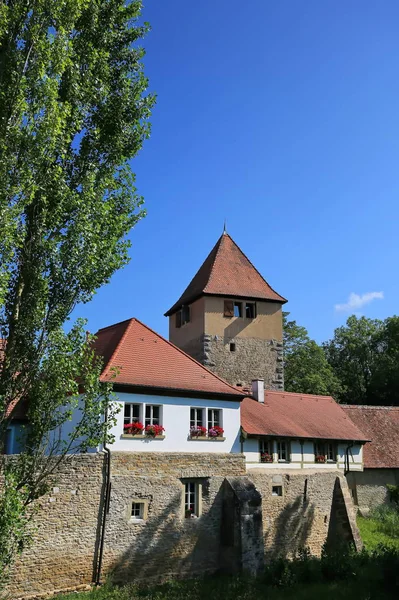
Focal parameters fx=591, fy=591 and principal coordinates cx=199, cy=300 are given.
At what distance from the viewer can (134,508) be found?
16.3 m

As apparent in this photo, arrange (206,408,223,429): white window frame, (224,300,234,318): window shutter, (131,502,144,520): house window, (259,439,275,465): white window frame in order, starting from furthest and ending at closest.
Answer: (224,300,234,318): window shutter → (259,439,275,465): white window frame → (206,408,223,429): white window frame → (131,502,144,520): house window

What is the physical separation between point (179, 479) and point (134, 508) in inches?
63.8

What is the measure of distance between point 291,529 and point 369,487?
7.06 metres

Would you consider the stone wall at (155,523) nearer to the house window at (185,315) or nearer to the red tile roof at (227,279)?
the red tile roof at (227,279)

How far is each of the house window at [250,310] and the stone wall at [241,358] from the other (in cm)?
115

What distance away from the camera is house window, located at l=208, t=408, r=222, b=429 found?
1854 cm

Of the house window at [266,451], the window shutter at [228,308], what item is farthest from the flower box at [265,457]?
the window shutter at [228,308]

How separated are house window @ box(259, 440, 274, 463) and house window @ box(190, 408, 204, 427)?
314 centimetres

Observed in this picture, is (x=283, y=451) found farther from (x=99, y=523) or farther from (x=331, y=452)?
(x=99, y=523)

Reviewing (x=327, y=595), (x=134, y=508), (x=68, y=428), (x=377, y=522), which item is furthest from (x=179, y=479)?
(x=377, y=522)

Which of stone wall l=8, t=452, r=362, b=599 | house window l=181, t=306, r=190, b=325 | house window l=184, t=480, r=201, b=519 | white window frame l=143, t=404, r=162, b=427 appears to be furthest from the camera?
house window l=181, t=306, r=190, b=325

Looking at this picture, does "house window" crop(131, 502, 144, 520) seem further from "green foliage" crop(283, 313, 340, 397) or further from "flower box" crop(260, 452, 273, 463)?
"green foliage" crop(283, 313, 340, 397)

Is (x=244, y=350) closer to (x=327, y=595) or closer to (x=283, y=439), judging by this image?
(x=283, y=439)

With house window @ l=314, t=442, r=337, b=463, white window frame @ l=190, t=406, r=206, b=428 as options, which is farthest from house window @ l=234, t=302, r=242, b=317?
white window frame @ l=190, t=406, r=206, b=428
